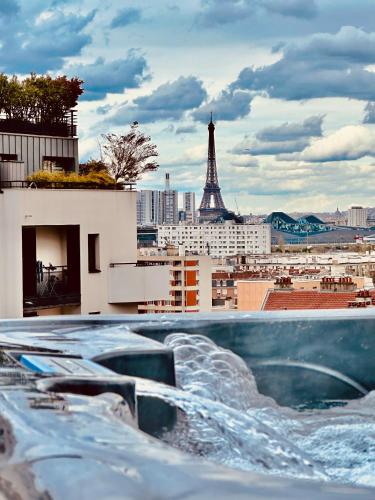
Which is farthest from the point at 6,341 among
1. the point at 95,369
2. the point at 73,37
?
the point at 73,37

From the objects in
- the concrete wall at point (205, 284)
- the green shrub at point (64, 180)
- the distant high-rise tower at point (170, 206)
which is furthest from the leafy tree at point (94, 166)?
the distant high-rise tower at point (170, 206)

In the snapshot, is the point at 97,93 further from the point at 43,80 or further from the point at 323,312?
the point at 323,312

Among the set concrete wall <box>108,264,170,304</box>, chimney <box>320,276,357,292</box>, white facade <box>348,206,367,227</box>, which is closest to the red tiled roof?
chimney <box>320,276,357,292</box>

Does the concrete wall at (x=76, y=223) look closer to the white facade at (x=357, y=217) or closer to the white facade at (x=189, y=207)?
the white facade at (x=189, y=207)

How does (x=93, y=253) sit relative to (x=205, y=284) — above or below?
above

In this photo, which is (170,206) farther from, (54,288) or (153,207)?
(54,288)

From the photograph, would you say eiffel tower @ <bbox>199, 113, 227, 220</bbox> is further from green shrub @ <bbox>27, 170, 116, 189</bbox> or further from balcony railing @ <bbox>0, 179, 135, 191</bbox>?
balcony railing @ <bbox>0, 179, 135, 191</bbox>

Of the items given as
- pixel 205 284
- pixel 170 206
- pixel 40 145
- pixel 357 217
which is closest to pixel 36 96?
pixel 40 145
